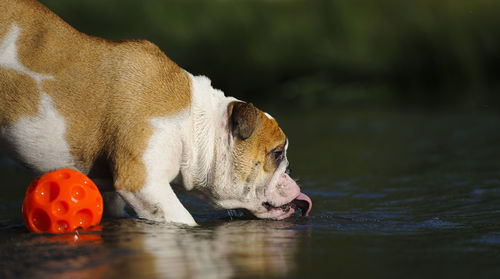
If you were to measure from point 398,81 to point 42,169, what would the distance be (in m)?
13.6

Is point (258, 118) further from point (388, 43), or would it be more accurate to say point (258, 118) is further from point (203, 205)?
point (388, 43)

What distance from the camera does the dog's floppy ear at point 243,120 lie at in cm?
589

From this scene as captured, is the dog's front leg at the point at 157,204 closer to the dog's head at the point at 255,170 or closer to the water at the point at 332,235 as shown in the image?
the water at the point at 332,235

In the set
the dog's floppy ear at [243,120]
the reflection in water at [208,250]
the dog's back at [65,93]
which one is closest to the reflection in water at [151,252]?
the reflection in water at [208,250]

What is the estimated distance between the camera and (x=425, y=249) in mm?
4715

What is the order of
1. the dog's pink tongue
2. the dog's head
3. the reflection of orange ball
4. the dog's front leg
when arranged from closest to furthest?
the reflection of orange ball
the dog's front leg
the dog's head
the dog's pink tongue

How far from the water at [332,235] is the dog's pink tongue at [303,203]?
0.09 metres

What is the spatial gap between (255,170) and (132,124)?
108cm

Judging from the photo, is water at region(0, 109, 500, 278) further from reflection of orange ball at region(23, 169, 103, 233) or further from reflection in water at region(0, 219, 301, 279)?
reflection of orange ball at region(23, 169, 103, 233)

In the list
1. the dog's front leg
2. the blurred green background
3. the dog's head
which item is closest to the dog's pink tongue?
the dog's head

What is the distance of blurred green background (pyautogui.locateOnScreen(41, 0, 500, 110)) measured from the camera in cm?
1789

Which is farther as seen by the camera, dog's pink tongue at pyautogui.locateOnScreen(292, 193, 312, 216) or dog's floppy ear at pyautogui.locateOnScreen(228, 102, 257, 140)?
dog's pink tongue at pyautogui.locateOnScreen(292, 193, 312, 216)

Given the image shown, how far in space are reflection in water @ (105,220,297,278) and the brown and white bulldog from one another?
0.31m

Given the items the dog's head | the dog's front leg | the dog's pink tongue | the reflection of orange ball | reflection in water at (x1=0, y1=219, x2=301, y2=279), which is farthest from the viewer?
the dog's pink tongue
